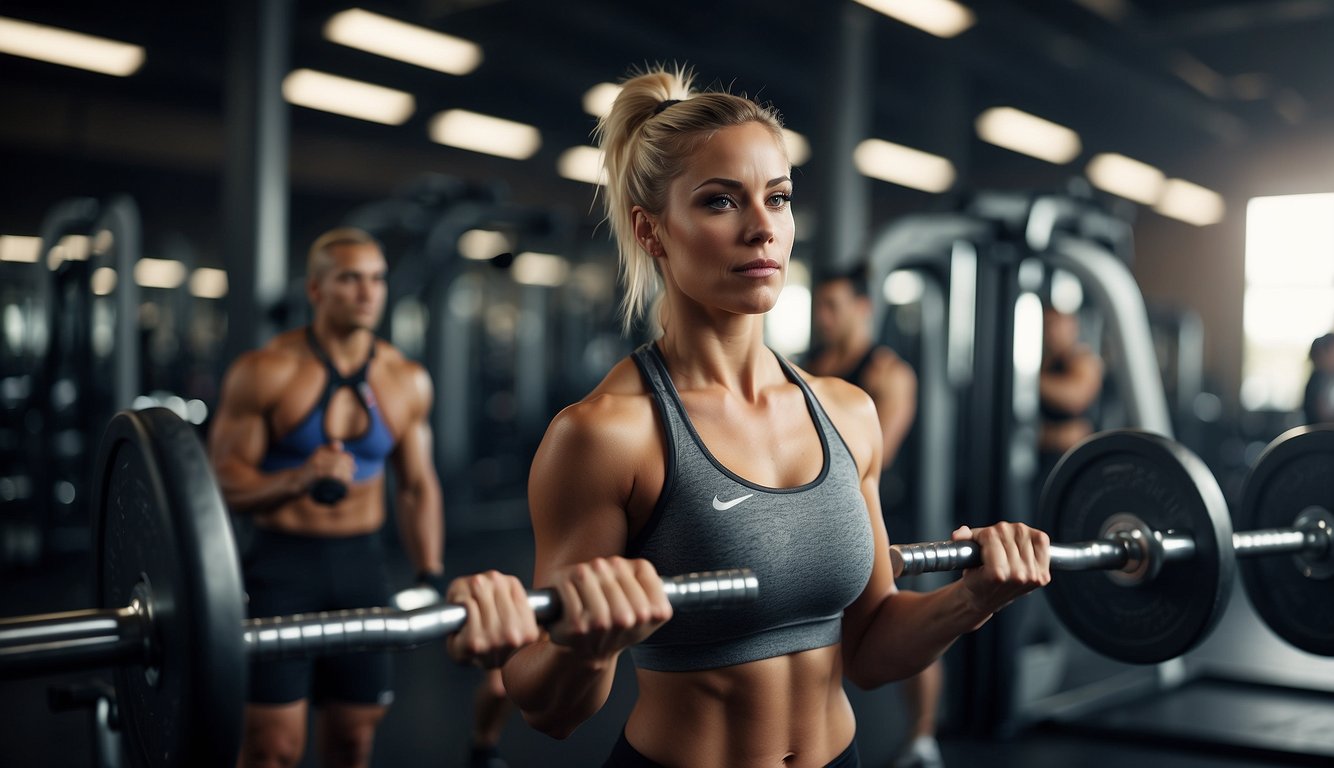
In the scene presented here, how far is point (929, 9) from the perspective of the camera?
581 centimetres

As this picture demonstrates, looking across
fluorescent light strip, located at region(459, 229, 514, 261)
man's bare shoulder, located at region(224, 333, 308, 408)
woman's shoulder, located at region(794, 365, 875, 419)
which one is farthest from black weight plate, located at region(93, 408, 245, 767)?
fluorescent light strip, located at region(459, 229, 514, 261)

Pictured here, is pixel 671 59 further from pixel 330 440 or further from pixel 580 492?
pixel 580 492

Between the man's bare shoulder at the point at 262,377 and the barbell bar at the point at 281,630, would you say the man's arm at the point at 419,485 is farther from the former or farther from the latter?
the barbell bar at the point at 281,630

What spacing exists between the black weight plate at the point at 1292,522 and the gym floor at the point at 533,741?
159 cm

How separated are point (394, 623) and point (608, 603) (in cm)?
20

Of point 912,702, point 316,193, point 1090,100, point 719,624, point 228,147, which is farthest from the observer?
point 316,193

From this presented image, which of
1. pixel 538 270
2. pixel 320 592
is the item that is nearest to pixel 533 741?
pixel 320 592

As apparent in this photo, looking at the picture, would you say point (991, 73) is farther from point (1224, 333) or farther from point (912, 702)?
point (912, 702)

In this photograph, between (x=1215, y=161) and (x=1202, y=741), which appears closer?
(x=1202, y=741)

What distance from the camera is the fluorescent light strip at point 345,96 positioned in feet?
26.0

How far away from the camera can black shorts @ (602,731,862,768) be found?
48.8 inches

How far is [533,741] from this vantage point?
3371 millimetres

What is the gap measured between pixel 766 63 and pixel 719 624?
783 centimetres

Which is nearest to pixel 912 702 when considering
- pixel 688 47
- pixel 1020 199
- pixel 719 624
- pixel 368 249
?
pixel 1020 199
